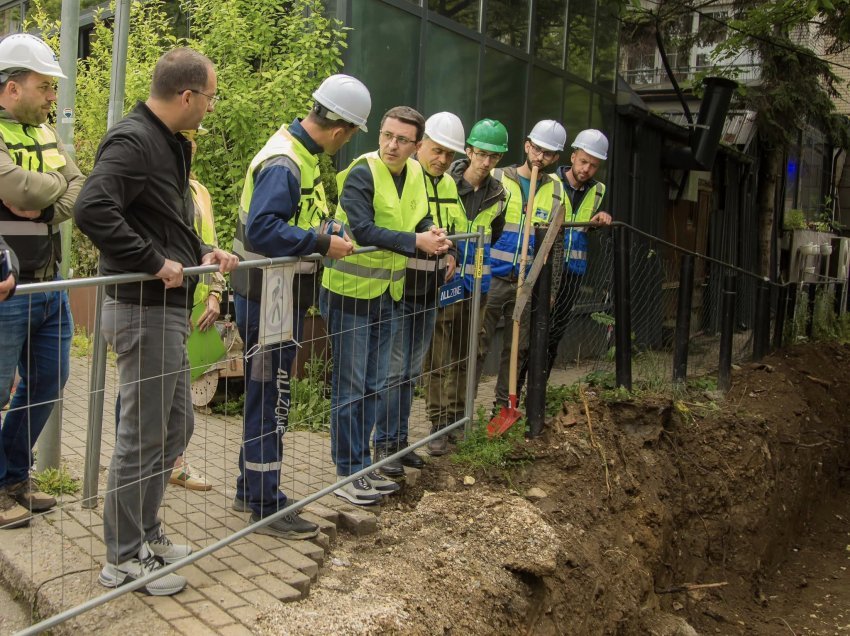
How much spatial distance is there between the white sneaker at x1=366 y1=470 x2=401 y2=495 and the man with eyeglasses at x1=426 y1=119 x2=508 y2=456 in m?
0.69

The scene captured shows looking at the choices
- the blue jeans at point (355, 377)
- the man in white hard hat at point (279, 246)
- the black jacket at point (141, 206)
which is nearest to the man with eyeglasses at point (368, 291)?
the blue jeans at point (355, 377)

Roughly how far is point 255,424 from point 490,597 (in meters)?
1.36

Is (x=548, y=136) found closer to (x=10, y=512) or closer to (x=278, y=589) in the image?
(x=278, y=589)

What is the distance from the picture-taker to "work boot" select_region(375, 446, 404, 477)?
4.94 metres

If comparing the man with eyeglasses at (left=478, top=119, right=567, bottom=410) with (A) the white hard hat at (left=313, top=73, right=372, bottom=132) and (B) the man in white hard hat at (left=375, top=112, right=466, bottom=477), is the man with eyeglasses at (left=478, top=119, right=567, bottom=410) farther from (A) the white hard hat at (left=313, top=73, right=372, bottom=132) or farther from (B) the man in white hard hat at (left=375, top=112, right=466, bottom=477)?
(A) the white hard hat at (left=313, top=73, right=372, bottom=132)

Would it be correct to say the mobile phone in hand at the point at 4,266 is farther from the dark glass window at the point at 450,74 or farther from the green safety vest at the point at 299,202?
the dark glass window at the point at 450,74

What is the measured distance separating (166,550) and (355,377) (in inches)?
52.7

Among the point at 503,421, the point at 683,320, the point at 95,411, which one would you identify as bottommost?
the point at 503,421

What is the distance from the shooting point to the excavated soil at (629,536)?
13.3 feet

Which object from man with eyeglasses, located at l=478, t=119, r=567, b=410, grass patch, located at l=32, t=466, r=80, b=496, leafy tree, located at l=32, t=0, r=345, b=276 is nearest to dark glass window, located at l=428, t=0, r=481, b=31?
leafy tree, located at l=32, t=0, r=345, b=276

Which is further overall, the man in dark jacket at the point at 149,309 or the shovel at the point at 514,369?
the shovel at the point at 514,369

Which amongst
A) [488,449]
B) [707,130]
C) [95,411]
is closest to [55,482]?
[95,411]

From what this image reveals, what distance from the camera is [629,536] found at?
5.53 metres

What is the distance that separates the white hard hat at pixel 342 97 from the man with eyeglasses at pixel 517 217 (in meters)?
2.15
